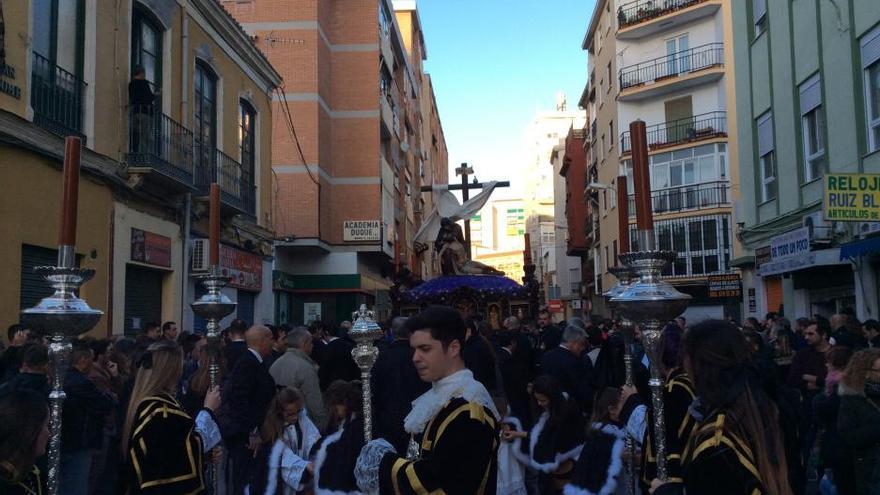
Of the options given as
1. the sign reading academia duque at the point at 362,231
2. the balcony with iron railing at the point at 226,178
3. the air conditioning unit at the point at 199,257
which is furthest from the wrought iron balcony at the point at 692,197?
the air conditioning unit at the point at 199,257

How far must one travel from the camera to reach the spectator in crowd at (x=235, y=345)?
8.10 m

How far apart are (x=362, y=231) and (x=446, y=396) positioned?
26.8m

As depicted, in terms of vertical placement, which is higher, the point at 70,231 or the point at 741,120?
the point at 741,120

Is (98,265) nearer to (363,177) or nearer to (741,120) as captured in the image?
(741,120)

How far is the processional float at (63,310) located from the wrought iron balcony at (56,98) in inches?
308

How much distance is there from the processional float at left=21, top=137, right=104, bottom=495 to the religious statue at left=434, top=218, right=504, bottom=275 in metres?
10.8

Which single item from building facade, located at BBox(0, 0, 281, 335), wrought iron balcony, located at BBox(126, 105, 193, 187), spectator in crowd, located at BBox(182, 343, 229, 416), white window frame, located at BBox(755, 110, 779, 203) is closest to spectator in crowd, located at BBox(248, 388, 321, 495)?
spectator in crowd, located at BBox(182, 343, 229, 416)

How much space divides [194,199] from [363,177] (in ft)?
47.3

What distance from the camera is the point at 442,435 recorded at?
10.6 feet

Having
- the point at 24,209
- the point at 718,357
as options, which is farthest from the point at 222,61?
the point at 718,357

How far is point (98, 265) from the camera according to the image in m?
12.9

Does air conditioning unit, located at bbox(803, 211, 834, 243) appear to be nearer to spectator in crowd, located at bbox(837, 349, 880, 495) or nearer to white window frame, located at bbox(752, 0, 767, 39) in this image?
white window frame, located at bbox(752, 0, 767, 39)

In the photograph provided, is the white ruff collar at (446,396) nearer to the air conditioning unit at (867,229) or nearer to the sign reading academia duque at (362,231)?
the air conditioning unit at (867,229)

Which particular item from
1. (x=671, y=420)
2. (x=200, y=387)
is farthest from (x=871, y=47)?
(x=200, y=387)
